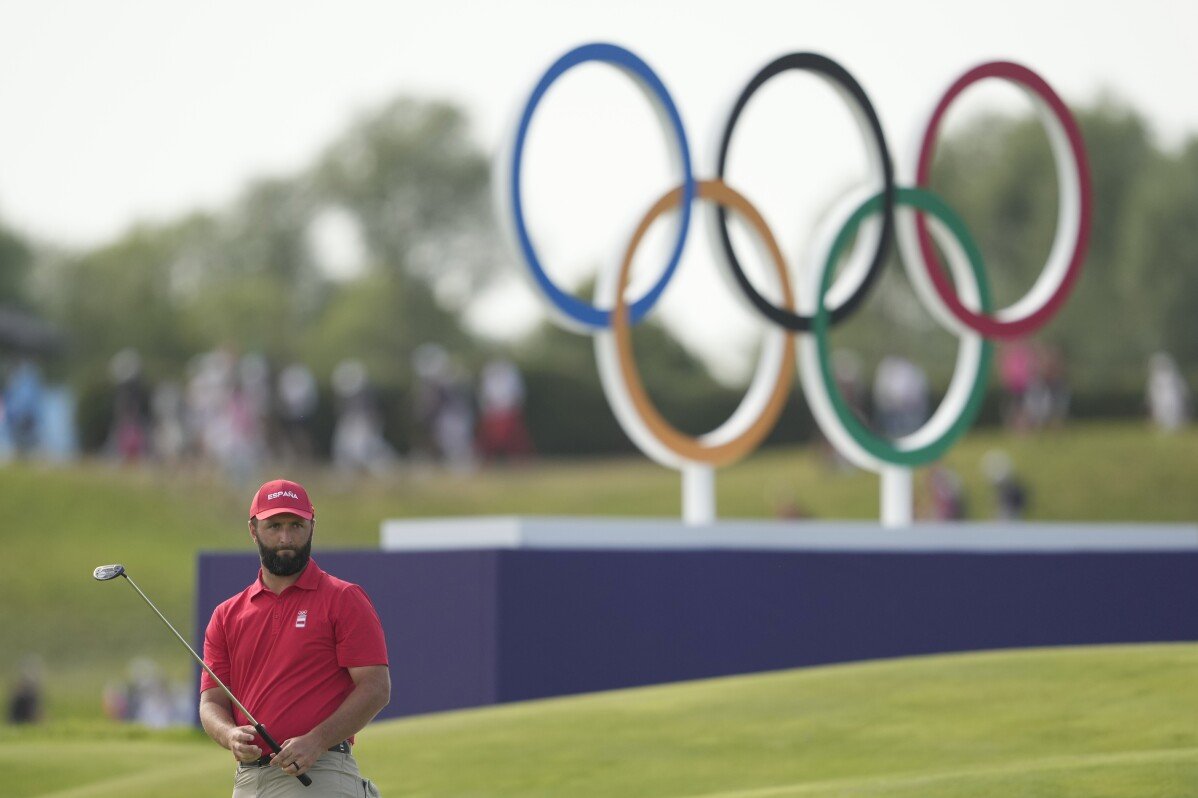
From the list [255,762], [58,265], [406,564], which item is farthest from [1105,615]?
[58,265]

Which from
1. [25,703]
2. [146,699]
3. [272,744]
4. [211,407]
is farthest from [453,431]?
[272,744]

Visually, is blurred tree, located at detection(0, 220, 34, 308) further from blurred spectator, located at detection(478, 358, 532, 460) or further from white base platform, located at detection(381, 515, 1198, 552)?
white base platform, located at detection(381, 515, 1198, 552)

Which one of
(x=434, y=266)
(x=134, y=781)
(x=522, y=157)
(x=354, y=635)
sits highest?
(x=434, y=266)

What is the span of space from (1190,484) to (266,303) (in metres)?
41.3

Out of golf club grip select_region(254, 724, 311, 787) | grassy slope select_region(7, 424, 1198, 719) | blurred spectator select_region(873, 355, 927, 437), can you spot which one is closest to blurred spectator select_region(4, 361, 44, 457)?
grassy slope select_region(7, 424, 1198, 719)

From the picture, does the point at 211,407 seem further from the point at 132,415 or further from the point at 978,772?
the point at 978,772

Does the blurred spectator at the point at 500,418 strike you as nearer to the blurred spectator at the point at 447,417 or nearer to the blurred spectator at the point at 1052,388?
the blurred spectator at the point at 447,417

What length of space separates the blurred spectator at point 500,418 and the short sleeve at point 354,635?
105ft

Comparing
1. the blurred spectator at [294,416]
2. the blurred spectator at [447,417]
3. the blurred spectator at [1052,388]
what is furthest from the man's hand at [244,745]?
the blurred spectator at [1052,388]

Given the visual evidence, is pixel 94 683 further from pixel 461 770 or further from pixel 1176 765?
pixel 1176 765

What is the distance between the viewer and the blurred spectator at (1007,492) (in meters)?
34.7

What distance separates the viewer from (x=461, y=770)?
40.7 feet

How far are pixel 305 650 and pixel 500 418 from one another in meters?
Answer: 33.7

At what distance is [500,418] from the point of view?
40656 mm
